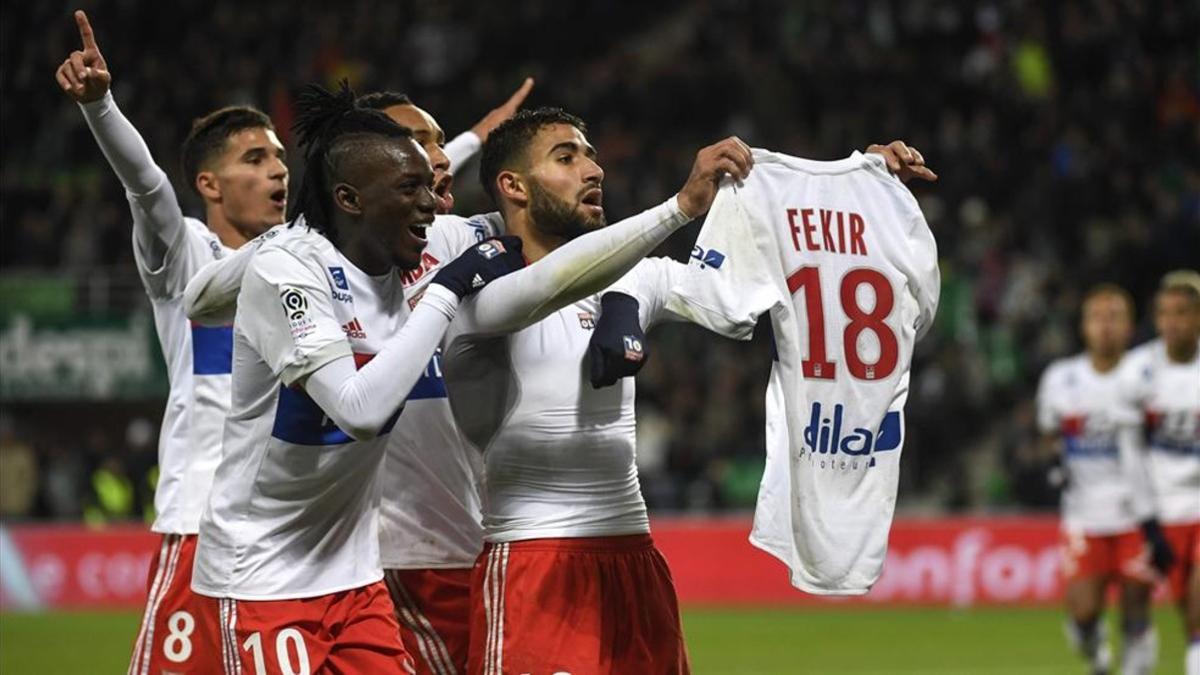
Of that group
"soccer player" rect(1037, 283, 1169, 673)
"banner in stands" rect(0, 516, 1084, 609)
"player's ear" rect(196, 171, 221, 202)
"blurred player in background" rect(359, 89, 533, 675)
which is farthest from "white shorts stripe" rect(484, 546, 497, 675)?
"banner in stands" rect(0, 516, 1084, 609)

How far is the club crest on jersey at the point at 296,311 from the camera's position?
Answer: 4676 millimetres

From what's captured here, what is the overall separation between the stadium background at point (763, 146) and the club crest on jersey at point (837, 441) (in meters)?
9.76

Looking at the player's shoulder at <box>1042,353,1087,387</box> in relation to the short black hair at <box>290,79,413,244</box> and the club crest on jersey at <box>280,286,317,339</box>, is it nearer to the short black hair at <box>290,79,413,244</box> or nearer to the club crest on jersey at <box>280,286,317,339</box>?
the short black hair at <box>290,79,413,244</box>

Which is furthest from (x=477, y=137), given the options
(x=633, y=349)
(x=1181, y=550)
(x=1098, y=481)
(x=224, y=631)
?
(x=1098, y=481)

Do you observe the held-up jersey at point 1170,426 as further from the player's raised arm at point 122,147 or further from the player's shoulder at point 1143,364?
the player's raised arm at point 122,147

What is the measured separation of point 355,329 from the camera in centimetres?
491

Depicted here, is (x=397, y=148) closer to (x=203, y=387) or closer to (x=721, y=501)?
(x=203, y=387)

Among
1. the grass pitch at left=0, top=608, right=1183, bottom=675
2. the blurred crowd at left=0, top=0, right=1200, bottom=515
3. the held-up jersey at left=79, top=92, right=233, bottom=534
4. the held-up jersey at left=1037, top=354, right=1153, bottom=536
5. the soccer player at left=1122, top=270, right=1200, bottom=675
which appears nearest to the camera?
the held-up jersey at left=79, top=92, right=233, bottom=534

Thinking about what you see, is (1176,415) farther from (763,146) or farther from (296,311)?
(763,146)

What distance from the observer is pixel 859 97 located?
20875 millimetres

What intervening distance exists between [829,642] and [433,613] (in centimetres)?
945

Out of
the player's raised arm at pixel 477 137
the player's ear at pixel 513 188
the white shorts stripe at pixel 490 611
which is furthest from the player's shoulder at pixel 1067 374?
the white shorts stripe at pixel 490 611

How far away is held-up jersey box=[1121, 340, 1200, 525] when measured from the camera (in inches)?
441

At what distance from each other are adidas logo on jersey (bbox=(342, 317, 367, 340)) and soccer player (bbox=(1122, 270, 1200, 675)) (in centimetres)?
727
